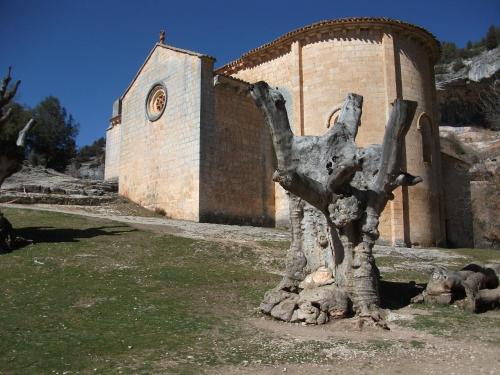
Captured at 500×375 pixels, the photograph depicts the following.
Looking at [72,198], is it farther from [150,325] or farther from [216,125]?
[150,325]

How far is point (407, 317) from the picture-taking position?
25.6 ft

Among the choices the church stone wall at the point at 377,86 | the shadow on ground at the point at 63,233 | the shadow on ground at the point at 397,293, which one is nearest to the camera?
the shadow on ground at the point at 397,293

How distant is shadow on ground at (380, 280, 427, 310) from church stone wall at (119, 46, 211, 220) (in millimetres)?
11244

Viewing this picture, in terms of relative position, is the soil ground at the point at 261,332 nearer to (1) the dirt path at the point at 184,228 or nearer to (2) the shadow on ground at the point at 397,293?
(2) the shadow on ground at the point at 397,293

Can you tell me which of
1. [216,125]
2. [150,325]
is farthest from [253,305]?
[216,125]

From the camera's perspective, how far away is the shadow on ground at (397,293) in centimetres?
891

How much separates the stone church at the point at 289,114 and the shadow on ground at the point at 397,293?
9639 mm

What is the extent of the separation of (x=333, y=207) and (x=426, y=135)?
15.4 metres

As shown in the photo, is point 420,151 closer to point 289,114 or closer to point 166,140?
point 289,114

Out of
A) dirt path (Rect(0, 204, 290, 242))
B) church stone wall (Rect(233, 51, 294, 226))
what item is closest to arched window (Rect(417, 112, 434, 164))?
church stone wall (Rect(233, 51, 294, 226))

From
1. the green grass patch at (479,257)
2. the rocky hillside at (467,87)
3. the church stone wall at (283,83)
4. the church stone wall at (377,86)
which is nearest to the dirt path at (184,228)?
the church stone wall at (283,83)

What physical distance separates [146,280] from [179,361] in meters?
4.65

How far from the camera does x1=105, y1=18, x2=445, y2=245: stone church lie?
20.4 m

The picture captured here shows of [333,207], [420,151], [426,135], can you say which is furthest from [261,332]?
[426,135]
